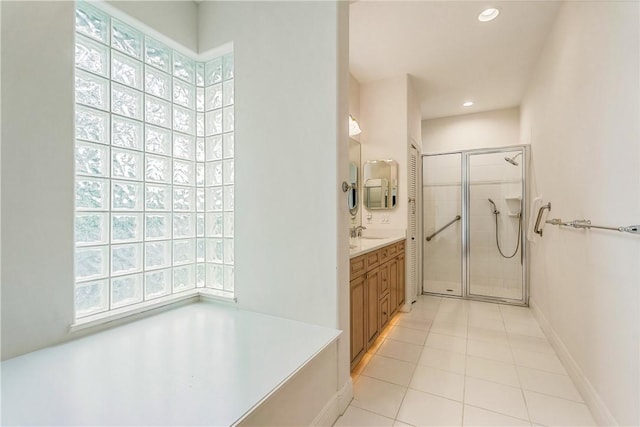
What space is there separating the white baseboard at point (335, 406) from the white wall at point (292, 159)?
0.08 m

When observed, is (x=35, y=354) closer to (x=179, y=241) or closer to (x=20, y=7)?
(x=179, y=241)

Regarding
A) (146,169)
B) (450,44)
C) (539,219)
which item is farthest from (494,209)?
(146,169)

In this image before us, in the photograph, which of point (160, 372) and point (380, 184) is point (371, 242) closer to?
point (380, 184)

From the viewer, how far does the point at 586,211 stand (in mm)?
1711

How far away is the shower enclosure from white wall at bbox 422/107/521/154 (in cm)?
73

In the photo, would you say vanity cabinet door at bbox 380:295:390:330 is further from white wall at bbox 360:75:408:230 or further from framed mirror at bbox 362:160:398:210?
framed mirror at bbox 362:160:398:210

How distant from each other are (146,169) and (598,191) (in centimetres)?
269

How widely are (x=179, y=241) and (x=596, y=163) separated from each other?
2.66 meters

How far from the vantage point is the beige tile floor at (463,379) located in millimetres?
1585

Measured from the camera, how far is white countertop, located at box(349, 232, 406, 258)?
2.02 m

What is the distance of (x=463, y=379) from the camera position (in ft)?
6.33

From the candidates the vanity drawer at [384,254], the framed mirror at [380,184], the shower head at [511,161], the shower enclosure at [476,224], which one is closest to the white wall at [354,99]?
the framed mirror at [380,184]

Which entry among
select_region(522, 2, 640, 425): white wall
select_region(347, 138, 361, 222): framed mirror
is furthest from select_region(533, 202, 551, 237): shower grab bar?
select_region(347, 138, 361, 222): framed mirror

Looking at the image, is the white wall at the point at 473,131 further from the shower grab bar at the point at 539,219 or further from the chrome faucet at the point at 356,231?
the chrome faucet at the point at 356,231
